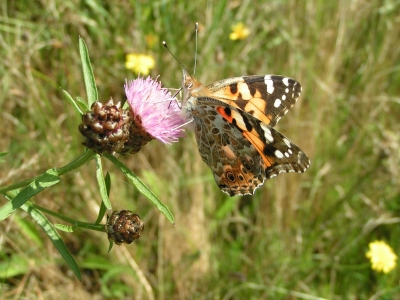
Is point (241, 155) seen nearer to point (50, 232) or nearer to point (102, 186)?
point (102, 186)

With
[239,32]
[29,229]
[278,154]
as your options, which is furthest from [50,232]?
[239,32]

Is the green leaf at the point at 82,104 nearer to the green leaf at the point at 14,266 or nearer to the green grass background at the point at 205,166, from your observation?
the green grass background at the point at 205,166

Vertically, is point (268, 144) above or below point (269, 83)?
below

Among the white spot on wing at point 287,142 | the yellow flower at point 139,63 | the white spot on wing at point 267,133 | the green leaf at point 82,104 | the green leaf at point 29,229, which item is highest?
the yellow flower at point 139,63

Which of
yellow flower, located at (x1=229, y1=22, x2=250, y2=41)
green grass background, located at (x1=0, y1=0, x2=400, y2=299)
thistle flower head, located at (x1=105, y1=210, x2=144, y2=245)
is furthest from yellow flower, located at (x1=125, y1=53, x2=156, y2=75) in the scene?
thistle flower head, located at (x1=105, y1=210, x2=144, y2=245)

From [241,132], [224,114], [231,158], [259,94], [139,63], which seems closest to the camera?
[224,114]

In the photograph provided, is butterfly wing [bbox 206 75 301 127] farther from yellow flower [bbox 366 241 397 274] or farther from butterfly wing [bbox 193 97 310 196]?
yellow flower [bbox 366 241 397 274]

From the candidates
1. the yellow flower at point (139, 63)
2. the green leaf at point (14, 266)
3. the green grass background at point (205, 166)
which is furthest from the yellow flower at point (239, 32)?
the green leaf at point (14, 266)

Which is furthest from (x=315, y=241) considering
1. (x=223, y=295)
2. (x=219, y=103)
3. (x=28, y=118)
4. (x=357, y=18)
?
(x=28, y=118)
